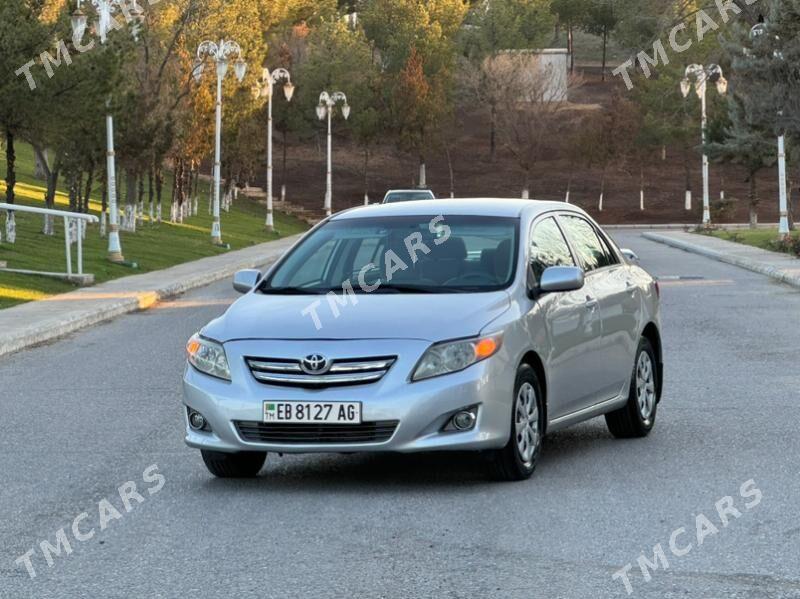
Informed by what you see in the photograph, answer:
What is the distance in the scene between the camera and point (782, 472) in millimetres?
9773

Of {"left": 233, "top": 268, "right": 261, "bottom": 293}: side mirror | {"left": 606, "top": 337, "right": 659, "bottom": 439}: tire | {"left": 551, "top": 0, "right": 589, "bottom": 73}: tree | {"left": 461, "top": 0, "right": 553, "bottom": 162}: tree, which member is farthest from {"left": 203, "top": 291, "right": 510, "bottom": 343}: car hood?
{"left": 551, "top": 0, "right": 589, "bottom": 73}: tree

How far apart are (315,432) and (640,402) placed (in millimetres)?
3048

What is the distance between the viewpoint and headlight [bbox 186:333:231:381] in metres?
9.37

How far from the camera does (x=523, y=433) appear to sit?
9547mm

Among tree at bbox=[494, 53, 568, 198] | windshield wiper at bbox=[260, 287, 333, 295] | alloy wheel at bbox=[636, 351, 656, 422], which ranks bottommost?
alloy wheel at bbox=[636, 351, 656, 422]

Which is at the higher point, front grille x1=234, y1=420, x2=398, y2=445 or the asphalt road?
front grille x1=234, y1=420, x2=398, y2=445

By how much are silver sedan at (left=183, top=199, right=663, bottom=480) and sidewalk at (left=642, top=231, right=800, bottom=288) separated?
2020cm

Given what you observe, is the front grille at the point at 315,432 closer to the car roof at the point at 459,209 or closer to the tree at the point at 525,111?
the car roof at the point at 459,209

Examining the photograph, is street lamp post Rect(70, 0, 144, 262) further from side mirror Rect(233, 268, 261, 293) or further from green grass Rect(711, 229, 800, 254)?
side mirror Rect(233, 268, 261, 293)

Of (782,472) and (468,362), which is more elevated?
(468,362)

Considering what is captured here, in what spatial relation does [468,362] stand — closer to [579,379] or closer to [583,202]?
[579,379]

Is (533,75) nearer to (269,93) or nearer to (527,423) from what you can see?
(269,93)

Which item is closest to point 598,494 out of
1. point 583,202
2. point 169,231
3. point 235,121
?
point 169,231

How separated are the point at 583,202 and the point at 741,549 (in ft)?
317
